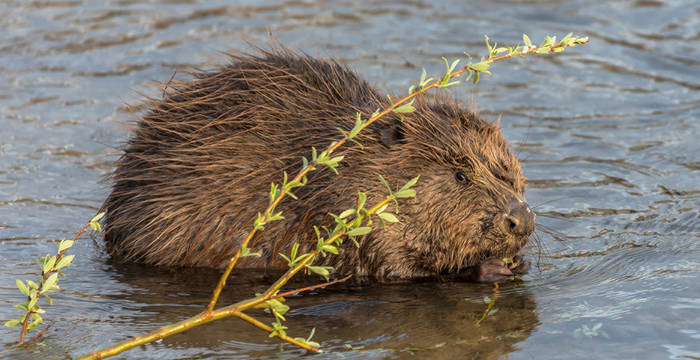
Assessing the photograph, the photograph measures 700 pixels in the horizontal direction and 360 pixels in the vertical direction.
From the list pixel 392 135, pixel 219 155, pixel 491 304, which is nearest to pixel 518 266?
pixel 491 304

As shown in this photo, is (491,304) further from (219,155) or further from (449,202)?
(219,155)

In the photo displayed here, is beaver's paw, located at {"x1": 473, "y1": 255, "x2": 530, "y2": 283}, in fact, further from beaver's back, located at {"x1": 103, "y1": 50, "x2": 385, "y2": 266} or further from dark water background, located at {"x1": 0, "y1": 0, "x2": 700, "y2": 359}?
beaver's back, located at {"x1": 103, "y1": 50, "x2": 385, "y2": 266}

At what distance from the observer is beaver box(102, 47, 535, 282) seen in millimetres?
4812

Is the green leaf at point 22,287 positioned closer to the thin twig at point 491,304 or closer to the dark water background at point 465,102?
the dark water background at point 465,102

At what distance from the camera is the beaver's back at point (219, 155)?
193 inches

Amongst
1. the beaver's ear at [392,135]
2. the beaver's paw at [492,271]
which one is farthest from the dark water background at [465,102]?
the beaver's ear at [392,135]

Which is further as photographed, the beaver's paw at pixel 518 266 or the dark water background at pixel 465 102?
the beaver's paw at pixel 518 266

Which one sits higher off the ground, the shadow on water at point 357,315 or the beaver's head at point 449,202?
the beaver's head at point 449,202

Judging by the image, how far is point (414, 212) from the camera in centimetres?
481

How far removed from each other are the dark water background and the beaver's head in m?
0.18

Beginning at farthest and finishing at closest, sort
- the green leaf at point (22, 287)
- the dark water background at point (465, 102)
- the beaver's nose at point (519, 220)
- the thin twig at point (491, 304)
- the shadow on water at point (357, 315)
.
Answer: the beaver's nose at point (519, 220) → the thin twig at point (491, 304) → the dark water background at point (465, 102) → the shadow on water at point (357, 315) → the green leaf at point (22, 287)

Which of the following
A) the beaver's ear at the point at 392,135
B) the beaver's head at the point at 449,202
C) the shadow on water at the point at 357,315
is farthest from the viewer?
the beaver's ear at the point at 392,135

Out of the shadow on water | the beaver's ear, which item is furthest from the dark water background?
the beaver's ear

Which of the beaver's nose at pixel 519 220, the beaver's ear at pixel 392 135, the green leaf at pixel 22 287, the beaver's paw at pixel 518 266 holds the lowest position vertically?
the green leaf at pixel 22 287
